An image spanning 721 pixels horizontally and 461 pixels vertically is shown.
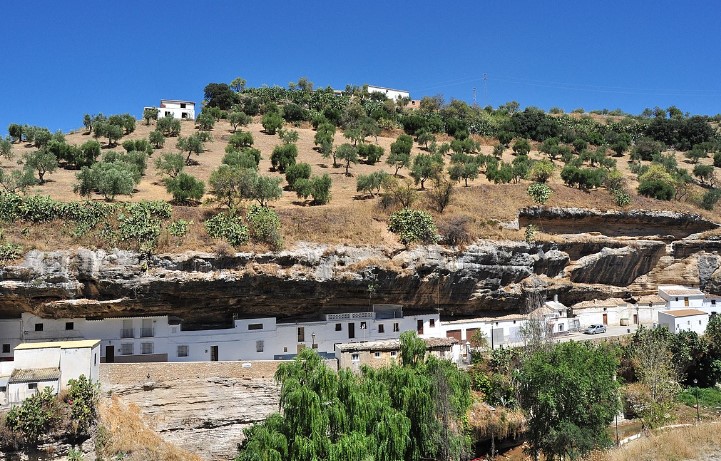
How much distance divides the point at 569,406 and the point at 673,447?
12.7ft

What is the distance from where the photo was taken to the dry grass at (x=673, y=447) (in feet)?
64.1

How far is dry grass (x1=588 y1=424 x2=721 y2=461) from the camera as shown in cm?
1953

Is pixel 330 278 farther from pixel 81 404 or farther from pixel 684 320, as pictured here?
pixel 684 320

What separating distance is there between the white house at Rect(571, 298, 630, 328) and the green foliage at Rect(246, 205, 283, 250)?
71.6 ft

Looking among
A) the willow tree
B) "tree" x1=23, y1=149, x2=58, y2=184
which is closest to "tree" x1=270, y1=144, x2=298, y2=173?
"tree" x1=23, y1=149, x2=58, y2=184

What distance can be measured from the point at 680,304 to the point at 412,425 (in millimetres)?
28657

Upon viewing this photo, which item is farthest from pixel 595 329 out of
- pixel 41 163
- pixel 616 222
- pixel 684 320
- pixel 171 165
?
pixel 41 163

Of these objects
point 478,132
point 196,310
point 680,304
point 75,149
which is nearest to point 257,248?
point 196,310

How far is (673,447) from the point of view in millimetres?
20016

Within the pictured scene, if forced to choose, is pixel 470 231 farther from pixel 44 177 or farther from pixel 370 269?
pixel 44 177

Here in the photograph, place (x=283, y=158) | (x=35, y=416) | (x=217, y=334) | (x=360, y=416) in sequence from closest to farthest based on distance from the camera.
Answer: (x=360, y=416)
(x=35, y=416)
(x=217, y=334)
(x=283, y=158)

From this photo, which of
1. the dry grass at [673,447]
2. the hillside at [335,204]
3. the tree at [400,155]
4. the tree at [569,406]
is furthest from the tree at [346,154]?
the dry grass at [673,447]

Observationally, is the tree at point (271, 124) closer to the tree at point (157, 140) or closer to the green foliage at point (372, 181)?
the tree at point (157, 140)

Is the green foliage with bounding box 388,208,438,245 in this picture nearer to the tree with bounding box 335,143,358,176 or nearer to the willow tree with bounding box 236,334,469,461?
the willow tree with bounding box 236,334,469,461
